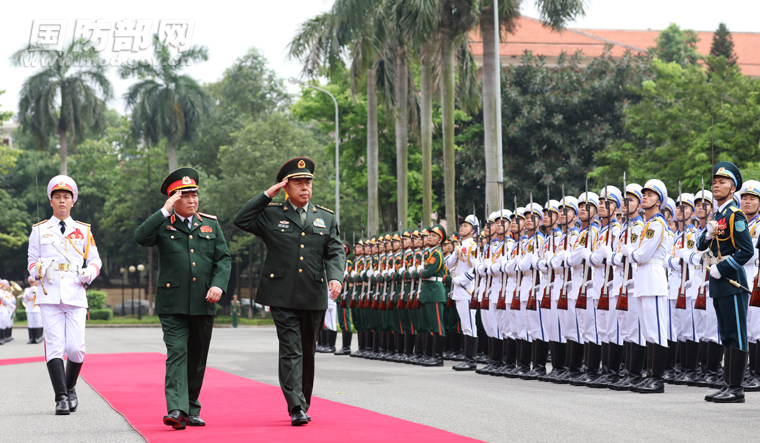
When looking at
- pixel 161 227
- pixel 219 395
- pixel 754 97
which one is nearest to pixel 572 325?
pixel 219 395

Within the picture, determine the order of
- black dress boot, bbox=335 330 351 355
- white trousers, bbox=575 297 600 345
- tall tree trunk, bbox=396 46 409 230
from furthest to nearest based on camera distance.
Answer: tall tree trunk, bbox=396 46 409 230, black dress boot, bbox=335 330 351 355, white trousers, bbox=575 297 600 345

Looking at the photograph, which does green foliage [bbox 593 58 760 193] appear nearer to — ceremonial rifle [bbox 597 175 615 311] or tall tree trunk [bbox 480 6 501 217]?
tall tree trunk [bbox 480 6 501 217]

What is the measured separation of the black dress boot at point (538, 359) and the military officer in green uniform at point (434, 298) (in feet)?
10.1

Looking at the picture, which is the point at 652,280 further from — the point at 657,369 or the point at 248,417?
the point at 248,417

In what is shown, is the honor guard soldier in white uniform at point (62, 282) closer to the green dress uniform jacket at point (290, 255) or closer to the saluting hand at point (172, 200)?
the saluting hand at point (172, 200)

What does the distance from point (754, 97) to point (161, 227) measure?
86.2 feet

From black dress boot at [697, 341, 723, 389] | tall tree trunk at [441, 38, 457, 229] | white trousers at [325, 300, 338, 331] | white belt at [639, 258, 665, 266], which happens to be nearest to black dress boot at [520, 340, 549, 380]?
black dress boot at [697, 341, 723, 389]

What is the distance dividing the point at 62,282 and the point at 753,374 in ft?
25.4

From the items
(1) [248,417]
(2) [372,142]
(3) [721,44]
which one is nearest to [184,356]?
(1) [248,417]

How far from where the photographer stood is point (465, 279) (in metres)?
15.3

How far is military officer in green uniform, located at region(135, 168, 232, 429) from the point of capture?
823 cm

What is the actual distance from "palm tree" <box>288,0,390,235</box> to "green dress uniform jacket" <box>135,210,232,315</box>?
70.7 feet

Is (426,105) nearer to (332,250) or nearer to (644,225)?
(644,225)

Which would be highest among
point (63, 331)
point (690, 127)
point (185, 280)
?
point (690, 127)
